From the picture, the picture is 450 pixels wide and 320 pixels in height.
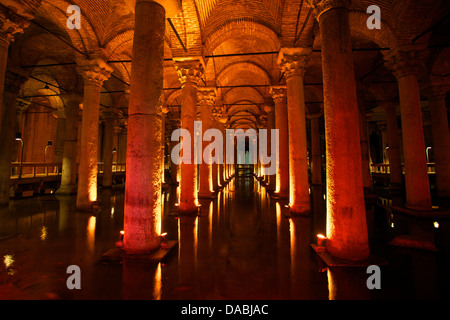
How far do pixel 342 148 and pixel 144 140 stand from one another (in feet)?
12.5

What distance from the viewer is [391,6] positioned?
304 inches

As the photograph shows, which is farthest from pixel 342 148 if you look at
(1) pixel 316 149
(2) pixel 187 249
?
(1) pixel 316 149

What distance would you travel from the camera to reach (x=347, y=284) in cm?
318

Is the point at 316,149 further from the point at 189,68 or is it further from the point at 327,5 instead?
the point at 327,5

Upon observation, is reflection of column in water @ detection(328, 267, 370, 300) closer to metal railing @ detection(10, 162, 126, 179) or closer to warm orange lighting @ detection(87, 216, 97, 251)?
warm orange lighting @ detection(87, 216, 97, 251)

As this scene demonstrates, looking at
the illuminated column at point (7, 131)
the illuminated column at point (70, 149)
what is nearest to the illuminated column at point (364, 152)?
the illuminated column at point (70, 149)

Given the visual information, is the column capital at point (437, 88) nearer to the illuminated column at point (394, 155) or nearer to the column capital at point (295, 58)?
the illuminated column at point (394, 155)

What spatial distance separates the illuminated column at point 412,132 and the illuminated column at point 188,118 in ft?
25.0

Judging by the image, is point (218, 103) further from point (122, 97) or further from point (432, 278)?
point (432, 278)

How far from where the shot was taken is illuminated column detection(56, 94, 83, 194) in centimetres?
1247

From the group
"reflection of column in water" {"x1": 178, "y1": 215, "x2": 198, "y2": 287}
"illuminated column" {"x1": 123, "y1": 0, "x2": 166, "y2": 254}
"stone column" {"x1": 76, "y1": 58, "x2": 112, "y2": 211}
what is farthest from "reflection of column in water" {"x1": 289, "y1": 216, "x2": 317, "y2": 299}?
"stone column" {"x1": 76, "y1": 58, "x2": 112, "y2": 211}

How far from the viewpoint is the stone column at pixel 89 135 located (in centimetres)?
841

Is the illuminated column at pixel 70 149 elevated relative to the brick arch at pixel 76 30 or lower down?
lower down

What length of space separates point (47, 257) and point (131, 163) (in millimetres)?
2469
